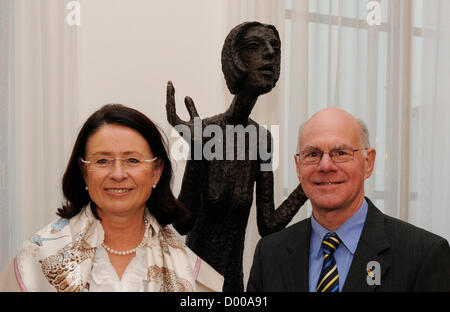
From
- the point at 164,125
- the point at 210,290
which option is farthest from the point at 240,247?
the point at 164,125

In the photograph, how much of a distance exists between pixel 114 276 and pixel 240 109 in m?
0.82

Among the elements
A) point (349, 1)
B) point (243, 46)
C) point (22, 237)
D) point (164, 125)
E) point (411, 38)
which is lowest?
point (22, 237)

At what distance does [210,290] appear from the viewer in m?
1.63

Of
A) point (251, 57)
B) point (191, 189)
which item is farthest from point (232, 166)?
point (251, 57)

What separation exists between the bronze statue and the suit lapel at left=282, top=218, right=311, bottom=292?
1.16 feet

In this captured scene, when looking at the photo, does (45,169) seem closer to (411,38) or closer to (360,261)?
(360,261)

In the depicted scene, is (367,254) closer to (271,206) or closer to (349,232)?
(349,232)

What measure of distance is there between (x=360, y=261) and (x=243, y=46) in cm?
92

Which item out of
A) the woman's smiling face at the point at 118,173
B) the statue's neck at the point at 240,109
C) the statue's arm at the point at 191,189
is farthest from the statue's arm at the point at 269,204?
the woman's smiling face at the point at 118,173

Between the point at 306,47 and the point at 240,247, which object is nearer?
the point at 240,247

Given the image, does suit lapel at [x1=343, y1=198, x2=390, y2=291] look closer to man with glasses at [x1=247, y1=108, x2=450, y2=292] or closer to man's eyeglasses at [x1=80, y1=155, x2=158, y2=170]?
man with glasses at [x1=247, y1=108, x2=450, y2=292]

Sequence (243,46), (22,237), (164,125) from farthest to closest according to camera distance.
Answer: (164,125) < (22,237) < (243,46)

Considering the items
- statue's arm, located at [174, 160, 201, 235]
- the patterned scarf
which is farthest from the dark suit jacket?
statue's arm, located at [174, 160, 201, 235]

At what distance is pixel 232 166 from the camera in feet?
6.52
